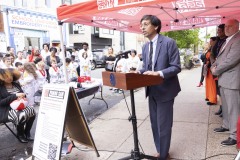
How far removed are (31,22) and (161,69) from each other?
1867cm

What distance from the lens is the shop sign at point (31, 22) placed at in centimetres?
1842

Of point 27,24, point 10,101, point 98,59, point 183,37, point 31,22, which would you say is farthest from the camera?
point 98,59

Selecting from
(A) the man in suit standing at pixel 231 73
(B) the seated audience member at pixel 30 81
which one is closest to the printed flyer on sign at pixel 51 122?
(A) the man in suit standing at pixel 231 73

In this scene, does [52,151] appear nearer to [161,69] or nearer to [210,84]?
[161,69]

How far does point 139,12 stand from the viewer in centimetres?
596

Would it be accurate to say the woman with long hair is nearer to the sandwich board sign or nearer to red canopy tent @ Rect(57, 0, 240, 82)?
red canopy tent @ Rect(57, 0, 240, 82)

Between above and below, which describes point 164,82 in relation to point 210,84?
above

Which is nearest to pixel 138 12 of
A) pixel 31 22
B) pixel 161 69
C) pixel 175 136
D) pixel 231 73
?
pixel 231 73

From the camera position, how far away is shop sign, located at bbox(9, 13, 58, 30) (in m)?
18.4

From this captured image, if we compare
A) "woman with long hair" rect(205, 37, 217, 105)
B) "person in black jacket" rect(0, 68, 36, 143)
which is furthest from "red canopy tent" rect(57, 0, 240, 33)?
"person in black jacket" rect(0, 68, 36, 143)

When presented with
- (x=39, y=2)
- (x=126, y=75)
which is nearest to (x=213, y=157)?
(x=126, y=75)

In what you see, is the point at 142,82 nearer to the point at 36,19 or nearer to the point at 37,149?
the point at 37,149

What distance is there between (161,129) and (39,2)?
21.4 metres

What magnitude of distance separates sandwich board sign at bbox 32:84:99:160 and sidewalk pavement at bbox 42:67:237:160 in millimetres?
633
